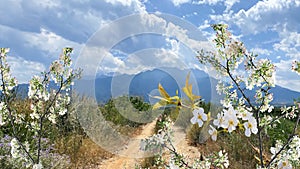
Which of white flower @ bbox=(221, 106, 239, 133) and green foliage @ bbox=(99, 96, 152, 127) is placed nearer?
white flower @ bbox=(221, 106, 239, 133)

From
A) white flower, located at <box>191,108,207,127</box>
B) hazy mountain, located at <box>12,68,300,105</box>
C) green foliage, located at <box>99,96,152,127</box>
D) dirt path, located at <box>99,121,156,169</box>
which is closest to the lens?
white flower, located at <box>191,108,207,127</box>

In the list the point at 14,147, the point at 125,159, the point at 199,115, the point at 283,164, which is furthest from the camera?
the point at 125,159

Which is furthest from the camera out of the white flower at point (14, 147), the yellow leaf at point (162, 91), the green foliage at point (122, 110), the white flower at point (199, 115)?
the green foliage at point (122, 110)

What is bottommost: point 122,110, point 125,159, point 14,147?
point 125,159

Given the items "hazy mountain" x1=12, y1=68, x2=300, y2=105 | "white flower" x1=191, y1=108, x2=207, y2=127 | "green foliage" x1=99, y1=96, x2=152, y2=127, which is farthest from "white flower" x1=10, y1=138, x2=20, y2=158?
"green foliage" x1=99, y1=96, x2=152, y2=127

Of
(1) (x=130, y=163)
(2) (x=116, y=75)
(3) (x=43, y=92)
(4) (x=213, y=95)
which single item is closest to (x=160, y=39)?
(2) (x=116, y=75)

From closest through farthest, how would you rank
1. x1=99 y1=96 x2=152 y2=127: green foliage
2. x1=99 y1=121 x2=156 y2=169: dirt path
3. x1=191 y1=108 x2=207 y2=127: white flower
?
x1=191 y1=108 x2=207 y2=127: white flower, x1=99 y1=121 x2=156 y2=169: dirt path, x1=99 y1=96 x2=152 y2=127: green foliage

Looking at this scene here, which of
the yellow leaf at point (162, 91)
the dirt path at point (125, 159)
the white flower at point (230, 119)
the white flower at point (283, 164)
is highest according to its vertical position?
the yellow leaf at point (162, 91)

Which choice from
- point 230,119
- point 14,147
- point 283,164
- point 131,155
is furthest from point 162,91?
point 131,155

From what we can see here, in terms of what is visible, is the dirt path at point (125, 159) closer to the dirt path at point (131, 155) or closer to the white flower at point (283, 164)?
the dirt path at point (131, 155)

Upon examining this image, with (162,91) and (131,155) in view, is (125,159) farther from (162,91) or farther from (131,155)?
(162,91)

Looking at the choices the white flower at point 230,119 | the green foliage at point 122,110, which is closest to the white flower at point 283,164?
the white flower at point 230,119

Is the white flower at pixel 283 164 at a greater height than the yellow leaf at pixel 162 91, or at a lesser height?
lesser

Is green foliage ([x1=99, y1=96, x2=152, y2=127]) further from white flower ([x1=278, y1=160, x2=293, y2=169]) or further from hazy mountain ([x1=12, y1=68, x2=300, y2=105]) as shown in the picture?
white flower ([x1=278, y1=160, x2=293, y2=169])
